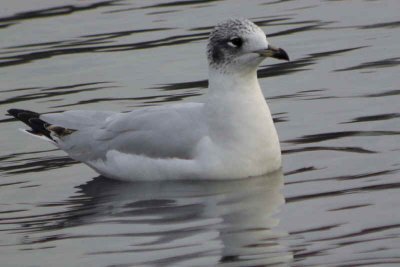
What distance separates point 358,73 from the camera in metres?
14.3

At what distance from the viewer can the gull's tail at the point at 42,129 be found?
40.9 feet

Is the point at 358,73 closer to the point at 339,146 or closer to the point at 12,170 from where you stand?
the point at 339,146

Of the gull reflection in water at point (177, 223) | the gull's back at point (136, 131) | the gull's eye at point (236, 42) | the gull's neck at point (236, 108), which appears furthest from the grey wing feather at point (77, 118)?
the gull's eye at point (236, 42)

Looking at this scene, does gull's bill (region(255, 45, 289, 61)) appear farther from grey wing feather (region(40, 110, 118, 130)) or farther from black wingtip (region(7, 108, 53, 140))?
black wingtip (region(7, 108, 53, 140))

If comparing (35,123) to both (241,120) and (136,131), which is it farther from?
(241,120)

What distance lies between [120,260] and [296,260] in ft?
3.94

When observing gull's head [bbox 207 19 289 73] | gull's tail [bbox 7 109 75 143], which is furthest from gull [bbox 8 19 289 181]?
gull's tail [bbox 7 109 75 143]

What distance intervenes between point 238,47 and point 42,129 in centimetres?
217

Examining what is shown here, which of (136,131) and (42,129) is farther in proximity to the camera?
(42,129)

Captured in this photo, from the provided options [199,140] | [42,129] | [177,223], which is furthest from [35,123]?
[177,223]

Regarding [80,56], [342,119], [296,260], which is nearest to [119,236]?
[296,260]

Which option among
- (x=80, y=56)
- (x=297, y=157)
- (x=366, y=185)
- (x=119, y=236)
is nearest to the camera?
(x=119, y=236)

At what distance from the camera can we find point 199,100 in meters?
13.9

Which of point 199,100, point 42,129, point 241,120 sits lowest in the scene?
point 199,100
